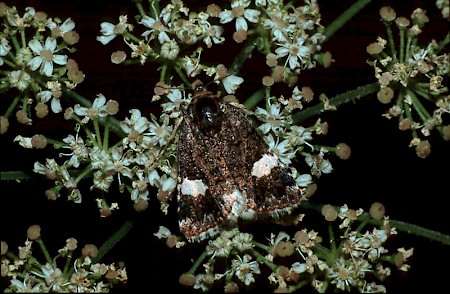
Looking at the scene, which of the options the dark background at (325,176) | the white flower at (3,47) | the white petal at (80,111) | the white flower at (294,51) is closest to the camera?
the white flower at (3,47)

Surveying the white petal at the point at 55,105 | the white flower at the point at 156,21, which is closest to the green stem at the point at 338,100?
the white flower at the point at 156,21

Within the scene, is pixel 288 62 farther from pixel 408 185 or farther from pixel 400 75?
pixel 408 185

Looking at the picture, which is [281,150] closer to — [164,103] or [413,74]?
[164,103]

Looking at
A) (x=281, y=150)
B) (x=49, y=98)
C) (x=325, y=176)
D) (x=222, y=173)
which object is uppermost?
(x=49, y=98)

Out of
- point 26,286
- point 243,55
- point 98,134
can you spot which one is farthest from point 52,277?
point 243,55

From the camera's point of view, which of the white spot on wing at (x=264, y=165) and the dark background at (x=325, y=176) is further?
the dark background at (x=325, y=176)

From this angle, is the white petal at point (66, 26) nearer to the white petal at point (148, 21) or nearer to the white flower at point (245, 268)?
the white petal at point (148, 21)

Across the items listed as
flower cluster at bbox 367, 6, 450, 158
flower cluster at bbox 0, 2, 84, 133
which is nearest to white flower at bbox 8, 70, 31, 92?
flower cluster at bbox 0, 2, 84, 133

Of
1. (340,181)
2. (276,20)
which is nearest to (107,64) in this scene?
(276,20)
